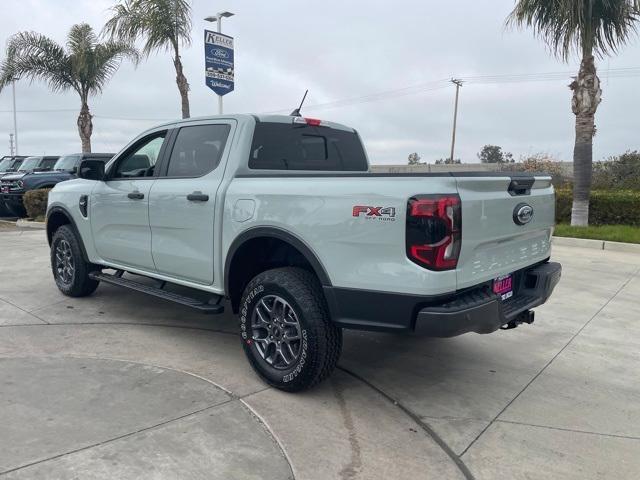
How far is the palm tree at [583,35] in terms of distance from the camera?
10875mm

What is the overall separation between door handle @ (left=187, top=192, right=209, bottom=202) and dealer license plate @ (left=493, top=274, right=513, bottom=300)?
2146 millimetres

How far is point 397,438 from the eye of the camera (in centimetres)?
320

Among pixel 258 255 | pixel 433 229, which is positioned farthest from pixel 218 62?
pixel 433 229

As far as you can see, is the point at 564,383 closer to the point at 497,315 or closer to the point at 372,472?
the point at 497,315

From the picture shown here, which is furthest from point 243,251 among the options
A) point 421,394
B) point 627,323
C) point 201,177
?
point 627,323

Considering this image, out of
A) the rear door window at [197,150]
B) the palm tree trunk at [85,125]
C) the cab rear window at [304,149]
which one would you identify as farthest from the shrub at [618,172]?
the palm tree trunk at [85,125]

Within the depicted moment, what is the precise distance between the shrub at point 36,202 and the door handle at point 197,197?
39.4ft

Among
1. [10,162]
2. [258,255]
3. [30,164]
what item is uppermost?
[10,162]

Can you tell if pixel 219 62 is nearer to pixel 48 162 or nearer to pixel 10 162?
pixel 48 162

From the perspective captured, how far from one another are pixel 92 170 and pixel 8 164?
20220 mm

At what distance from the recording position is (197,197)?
4180 millimetres

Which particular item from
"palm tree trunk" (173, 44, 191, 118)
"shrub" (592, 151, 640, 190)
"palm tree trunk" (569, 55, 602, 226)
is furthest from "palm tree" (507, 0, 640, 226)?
"palm tree trunk" (173, 44, 191, 118)

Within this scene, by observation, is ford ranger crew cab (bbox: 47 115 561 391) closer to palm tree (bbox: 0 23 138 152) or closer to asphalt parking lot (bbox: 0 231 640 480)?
asphalt parking lot (bbox: 0 231 640 480)

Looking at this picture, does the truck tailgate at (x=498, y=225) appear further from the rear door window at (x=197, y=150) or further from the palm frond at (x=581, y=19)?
the palm frond at (x=581, y=19)
